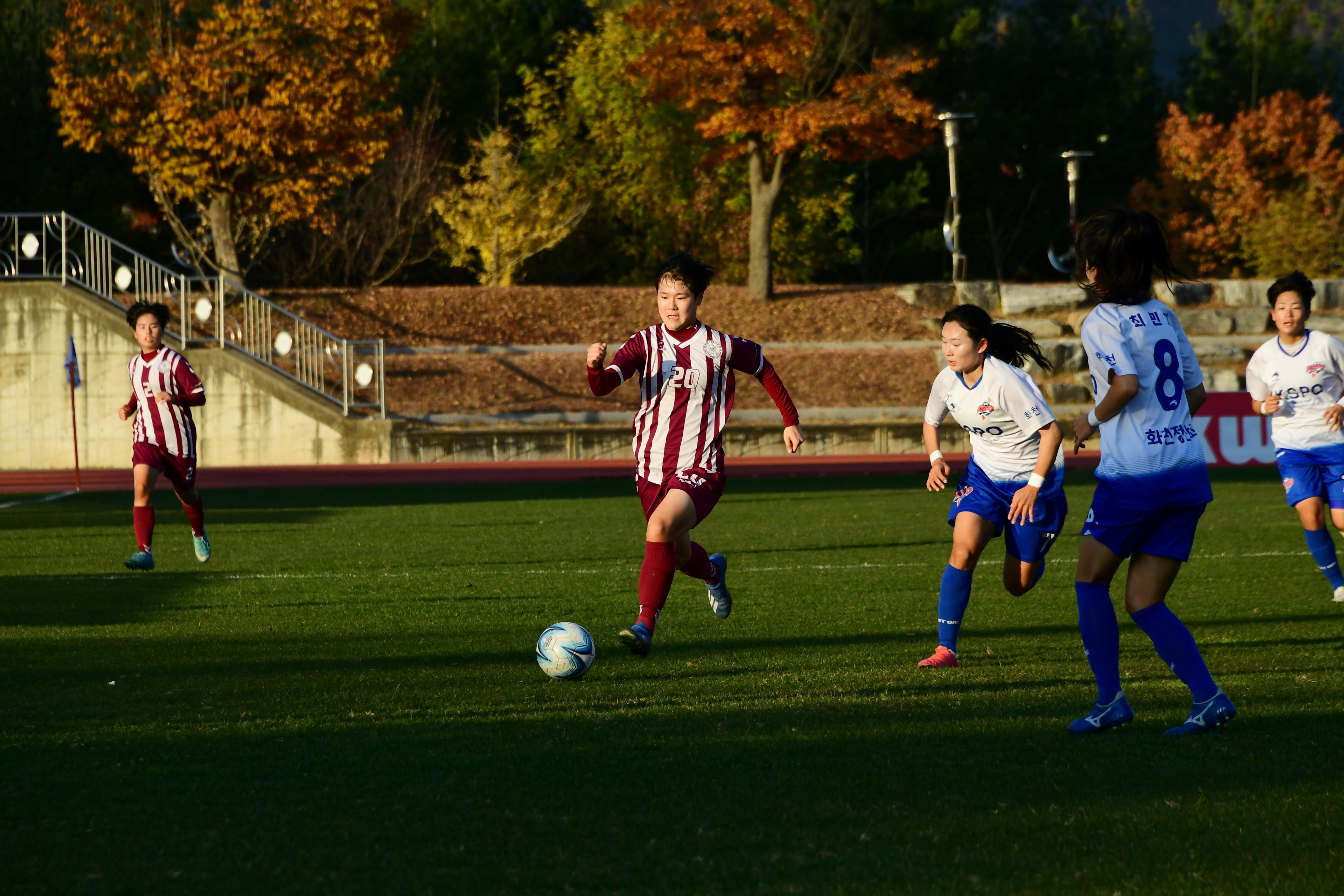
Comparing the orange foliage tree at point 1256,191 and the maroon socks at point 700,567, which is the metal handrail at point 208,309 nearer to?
the maroon socks at point 700,567

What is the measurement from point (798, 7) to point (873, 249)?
14407mm

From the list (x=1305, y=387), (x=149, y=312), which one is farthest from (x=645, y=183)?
(x=1305, y=387)

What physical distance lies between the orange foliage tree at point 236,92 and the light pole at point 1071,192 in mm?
16871

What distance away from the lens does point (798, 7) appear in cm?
3453

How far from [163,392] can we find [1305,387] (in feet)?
28.3

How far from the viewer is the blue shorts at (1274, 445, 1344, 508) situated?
371 inches

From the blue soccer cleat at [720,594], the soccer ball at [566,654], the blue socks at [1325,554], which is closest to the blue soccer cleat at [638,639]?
the soccer ball at [566,654]

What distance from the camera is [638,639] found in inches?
268

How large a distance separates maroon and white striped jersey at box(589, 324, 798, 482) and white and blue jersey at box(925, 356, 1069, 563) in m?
0.92

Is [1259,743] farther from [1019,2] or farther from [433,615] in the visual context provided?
[1019,2]

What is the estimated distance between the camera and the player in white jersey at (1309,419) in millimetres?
9430

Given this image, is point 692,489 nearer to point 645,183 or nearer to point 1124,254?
point 1124,254

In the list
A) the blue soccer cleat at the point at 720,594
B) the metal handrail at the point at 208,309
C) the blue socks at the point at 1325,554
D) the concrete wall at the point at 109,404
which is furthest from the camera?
the metal handrail at the point at 208,309

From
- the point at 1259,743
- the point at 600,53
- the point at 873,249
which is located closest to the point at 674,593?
the point at 1259,743
